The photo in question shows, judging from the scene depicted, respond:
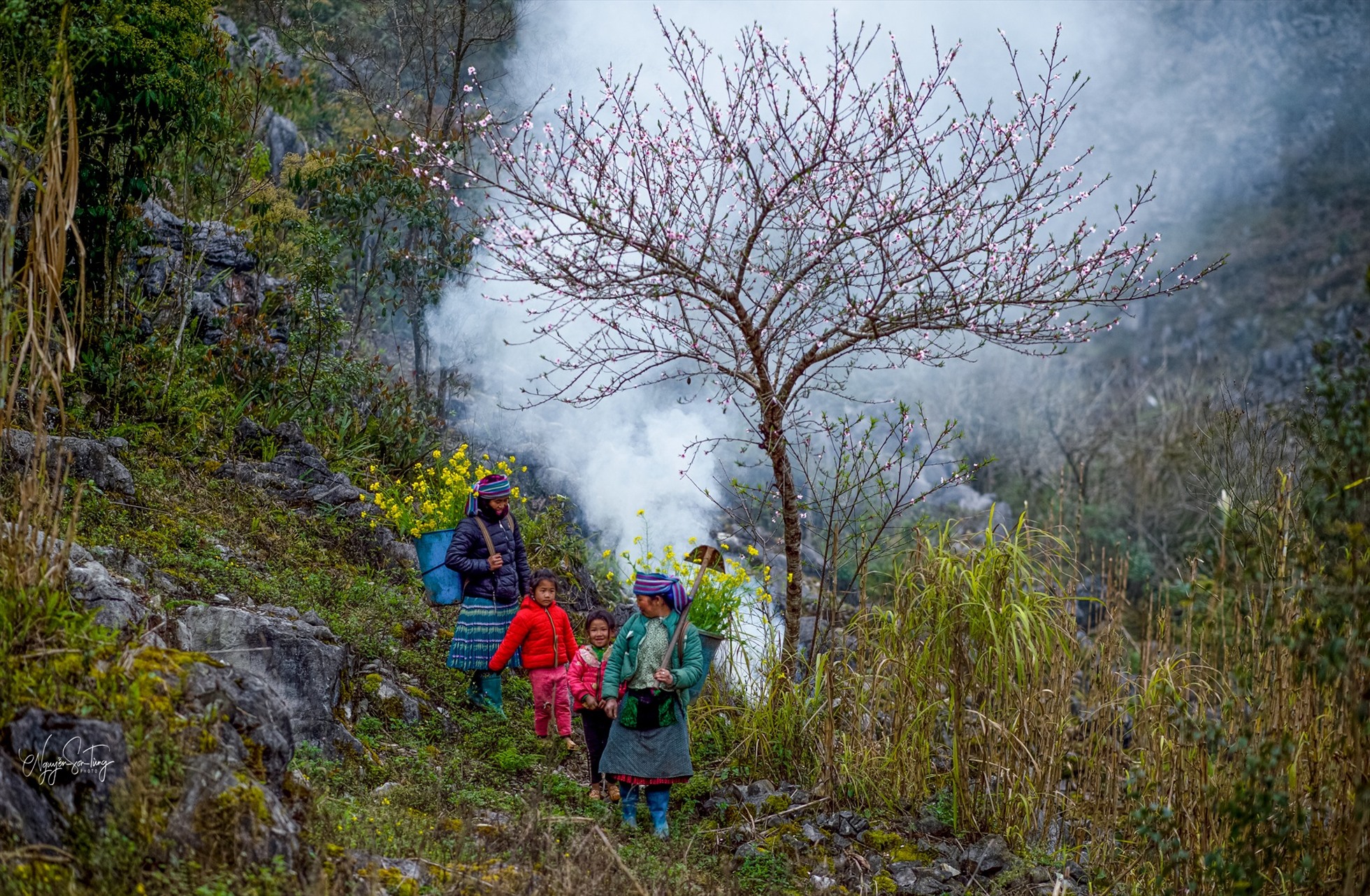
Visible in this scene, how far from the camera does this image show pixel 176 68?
697cm

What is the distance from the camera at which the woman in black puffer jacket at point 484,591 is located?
224 inches

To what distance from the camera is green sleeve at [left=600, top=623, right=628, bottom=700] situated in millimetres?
4578

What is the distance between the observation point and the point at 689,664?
4.56 m

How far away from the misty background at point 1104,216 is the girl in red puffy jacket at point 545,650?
212cm

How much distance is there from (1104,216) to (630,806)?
115 ft

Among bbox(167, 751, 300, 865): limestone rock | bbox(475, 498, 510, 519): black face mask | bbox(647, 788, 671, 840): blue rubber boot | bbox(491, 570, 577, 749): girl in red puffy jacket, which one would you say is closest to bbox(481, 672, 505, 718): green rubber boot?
bbox(491, 570, 577, 749): girl in red puffy jacket

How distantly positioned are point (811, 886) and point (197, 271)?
6676 mm

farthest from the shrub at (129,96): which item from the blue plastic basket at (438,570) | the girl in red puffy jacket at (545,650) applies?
the girl in red puffy jacket at (545,650)

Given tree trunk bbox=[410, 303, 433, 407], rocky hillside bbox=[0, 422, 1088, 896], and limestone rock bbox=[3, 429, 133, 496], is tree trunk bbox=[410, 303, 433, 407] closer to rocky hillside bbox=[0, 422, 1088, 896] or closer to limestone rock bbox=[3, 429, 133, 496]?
rocky hillside bbox=[0, 422, 1088, 896]

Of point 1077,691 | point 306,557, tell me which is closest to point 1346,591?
point 306,557

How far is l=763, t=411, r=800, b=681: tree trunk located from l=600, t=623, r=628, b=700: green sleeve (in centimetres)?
118

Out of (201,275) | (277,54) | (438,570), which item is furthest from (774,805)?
(277,54)

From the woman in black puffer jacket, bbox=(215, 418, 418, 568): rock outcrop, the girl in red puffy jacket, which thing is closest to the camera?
the girl in red puffy jacket

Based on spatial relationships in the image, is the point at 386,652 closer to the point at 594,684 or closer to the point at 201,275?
the point at 594,684
